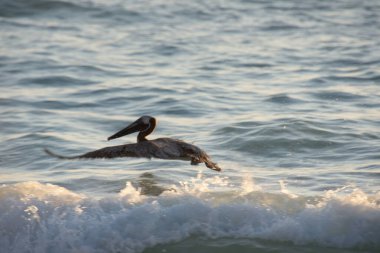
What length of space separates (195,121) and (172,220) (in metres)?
4.13

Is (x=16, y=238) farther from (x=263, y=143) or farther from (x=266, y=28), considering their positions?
(x=266, y=28)

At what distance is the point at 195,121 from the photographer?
458 inches

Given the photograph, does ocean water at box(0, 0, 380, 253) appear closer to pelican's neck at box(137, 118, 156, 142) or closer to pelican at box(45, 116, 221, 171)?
pelican at box(45, 116, 221, 171)

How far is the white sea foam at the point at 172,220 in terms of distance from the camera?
7.37m

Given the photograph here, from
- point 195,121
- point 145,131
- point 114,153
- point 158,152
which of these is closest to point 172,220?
point 158,152

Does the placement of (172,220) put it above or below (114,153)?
below

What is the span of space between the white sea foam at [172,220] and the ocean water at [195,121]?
0.04 feet

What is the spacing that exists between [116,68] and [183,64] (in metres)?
1.30

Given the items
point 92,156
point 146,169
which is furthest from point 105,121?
point 92,156

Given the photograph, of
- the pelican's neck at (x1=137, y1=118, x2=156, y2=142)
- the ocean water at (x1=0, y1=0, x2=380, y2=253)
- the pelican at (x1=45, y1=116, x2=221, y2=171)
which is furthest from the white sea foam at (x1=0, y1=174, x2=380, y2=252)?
the pelican's neck at (x1=137, y1=118, x2=156, y2=142)

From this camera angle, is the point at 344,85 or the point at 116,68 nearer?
the point at 344,85

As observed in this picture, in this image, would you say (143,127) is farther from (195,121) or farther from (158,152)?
(195,121)

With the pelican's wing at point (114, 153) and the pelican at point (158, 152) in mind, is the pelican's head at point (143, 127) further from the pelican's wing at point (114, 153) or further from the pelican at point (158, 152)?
the pelican's wing at point (114, 153)

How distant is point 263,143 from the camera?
10.4 m
